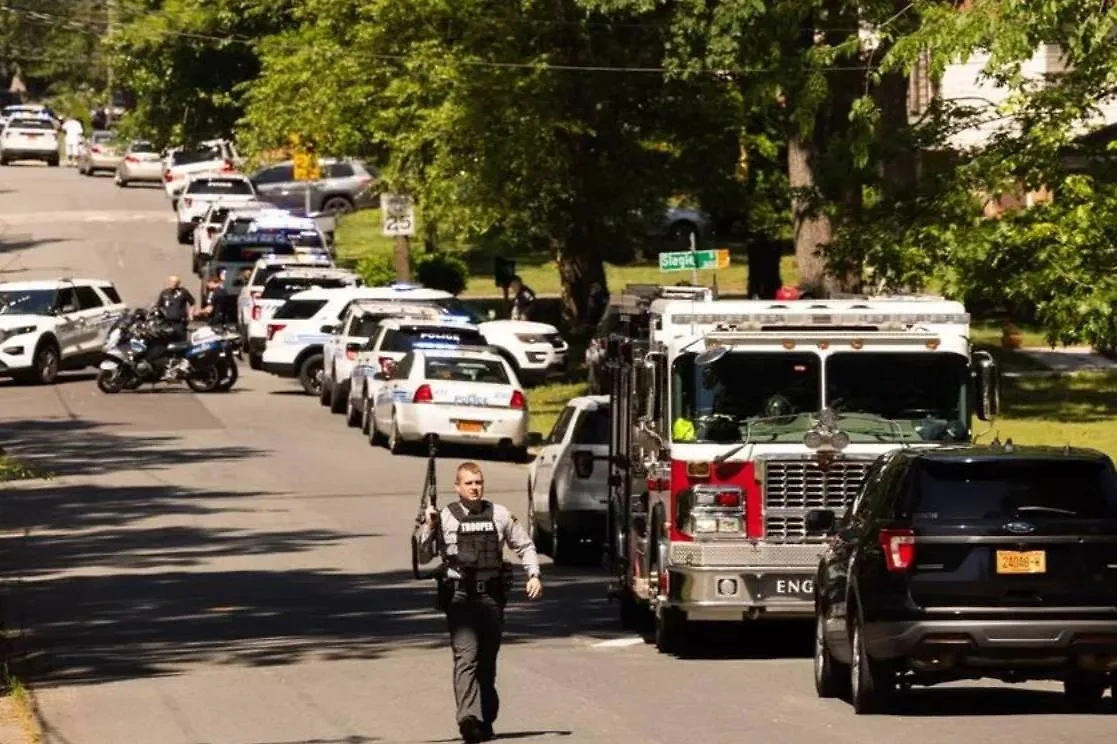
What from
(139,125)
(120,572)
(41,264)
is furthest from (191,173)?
(120,572)

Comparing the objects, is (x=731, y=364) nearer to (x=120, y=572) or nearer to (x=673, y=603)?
(x=673, y=603)

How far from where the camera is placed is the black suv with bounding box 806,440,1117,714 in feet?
46.5

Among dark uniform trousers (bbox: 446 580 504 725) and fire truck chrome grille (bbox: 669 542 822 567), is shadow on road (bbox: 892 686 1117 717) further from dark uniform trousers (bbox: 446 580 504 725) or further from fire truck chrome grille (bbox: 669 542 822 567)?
dark uniform trousers (bbox: 446 580 504 725)

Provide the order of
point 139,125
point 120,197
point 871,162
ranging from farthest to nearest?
point 120,197, point 139,125, point 871,162

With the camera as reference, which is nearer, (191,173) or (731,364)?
(731,364)

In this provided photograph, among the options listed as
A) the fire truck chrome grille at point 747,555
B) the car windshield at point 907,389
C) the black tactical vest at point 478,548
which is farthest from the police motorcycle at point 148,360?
the black tactical vest at point 478,548

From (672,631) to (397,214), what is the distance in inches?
1225

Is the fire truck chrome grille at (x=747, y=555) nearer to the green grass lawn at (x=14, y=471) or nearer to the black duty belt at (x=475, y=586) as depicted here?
the black duty belt at (x=475, y=586)

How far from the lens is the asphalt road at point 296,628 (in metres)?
15.0

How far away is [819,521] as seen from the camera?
15.7 meters

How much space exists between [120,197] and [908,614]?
70.7 m

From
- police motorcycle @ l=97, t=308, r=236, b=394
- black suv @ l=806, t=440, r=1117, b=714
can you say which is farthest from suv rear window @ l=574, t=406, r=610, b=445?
police motorcycle @ l=97, t=308, r=236, b=394

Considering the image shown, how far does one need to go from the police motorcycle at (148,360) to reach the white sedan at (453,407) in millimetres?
8505

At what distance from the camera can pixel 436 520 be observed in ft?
46.5
